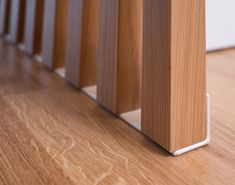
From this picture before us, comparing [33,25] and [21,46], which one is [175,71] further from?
[21,46]

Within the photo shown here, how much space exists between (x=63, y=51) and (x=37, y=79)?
88 mm

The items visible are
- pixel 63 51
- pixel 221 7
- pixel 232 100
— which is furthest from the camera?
pixel 221 7

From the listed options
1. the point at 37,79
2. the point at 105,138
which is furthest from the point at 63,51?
the point at 105,138

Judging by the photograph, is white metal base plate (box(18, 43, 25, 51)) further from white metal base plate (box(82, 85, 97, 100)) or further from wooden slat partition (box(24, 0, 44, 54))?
white metal base plate (box(82, 85, 97, 100))

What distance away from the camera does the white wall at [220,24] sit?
2.88ft

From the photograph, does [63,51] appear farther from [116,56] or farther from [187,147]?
[187,147]

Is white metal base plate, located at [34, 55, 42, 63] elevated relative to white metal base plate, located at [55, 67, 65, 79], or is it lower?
elevated

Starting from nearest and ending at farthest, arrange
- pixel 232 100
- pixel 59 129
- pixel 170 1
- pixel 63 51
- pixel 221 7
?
1. pixel 170 1
2. pixel 59 129
3. pixel 232 100
4. pixel 63 51
5. pixel 221 7

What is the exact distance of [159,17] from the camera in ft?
1.36

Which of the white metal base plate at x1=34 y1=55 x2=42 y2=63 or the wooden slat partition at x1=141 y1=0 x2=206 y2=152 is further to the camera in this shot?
the white metal base plate at x1=34 y1=55 x2=42 y2=63

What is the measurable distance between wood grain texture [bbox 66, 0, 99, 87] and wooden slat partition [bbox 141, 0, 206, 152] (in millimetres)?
200

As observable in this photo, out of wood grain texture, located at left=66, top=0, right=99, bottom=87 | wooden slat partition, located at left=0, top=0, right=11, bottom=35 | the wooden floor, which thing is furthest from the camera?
wooden slat partition, located at left=0, top=0, right=11, bottom=35

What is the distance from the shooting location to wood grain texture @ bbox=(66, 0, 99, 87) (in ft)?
2.03

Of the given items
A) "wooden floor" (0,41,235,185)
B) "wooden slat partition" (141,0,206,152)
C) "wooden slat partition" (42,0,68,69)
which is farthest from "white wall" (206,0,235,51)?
"wooden slat partition" (141,0,206,152)
